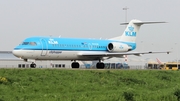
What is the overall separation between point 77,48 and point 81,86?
1814 cm

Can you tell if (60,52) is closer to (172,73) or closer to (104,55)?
(104,55)

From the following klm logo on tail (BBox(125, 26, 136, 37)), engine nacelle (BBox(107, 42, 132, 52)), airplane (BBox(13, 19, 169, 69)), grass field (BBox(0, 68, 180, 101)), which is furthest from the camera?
klm logo on tail (BBox(125, 26, 136, 37))

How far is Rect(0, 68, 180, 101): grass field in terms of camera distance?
75.6 ft

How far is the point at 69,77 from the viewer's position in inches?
1181

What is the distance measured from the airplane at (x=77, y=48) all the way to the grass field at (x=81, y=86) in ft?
30.9

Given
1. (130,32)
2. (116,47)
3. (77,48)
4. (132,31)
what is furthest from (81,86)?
(132,31)

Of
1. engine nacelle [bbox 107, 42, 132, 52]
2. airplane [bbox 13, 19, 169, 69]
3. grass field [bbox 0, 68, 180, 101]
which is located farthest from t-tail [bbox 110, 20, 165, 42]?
grass field [bbox 0, 68, 180, 101]

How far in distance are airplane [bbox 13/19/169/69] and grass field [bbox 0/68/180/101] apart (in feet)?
30.9

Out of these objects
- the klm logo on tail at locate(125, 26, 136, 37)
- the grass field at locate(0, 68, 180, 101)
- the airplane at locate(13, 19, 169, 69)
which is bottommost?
the grass field at locate(0, 68, 180, 101)

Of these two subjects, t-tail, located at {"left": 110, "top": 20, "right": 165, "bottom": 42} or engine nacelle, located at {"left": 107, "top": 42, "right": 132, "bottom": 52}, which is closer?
engine nacelle, located at {"left": 107, "top": 42, "right": 132, "bottom": 52}

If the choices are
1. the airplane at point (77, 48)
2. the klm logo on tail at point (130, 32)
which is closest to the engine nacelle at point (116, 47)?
the airplane at point (77, 48)

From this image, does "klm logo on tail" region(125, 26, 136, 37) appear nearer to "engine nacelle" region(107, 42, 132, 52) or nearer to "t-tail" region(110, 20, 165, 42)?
"t-tail" region(110, 20, 165, 42)

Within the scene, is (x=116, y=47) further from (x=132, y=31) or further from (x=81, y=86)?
(x=81, y=86)

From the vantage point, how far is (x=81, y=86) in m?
27.3
